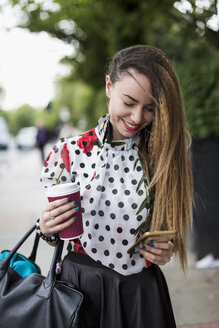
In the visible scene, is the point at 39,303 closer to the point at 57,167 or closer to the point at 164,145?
the point at 57,167

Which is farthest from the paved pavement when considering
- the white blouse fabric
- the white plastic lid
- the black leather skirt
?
the white plastic lid

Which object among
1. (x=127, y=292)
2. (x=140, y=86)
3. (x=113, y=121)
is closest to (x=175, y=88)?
(x=140, y=86)

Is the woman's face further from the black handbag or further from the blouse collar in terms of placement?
the black handbag

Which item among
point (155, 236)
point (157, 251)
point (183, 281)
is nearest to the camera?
point (155, 236)

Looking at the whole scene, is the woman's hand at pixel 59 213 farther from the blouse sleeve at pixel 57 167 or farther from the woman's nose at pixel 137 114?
the woman's nose at pixel 137 114

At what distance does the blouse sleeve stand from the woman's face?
0.86 ft

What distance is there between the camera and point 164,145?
1.55 m

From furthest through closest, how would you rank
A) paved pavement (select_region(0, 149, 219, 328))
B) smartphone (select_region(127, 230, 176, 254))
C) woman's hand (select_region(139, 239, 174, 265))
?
paved pavement (select_region(0, 149, 219, 328))
woman's hand (select_region(139, 239, 174, 265))
smartphone (select_region(127, 230, 176, 254))

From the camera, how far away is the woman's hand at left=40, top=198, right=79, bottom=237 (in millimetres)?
1333

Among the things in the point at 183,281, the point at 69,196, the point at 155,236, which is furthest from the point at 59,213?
the point at 183,281

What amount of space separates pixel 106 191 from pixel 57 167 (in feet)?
0.80

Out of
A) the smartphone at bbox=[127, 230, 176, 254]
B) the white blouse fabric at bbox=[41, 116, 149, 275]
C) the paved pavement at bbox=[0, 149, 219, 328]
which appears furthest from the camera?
the paved pavement at bbox=[0, 149, 219, 328]

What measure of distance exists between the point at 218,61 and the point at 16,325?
153 inches

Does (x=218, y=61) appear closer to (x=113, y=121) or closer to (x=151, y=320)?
(x=113, y=121)
